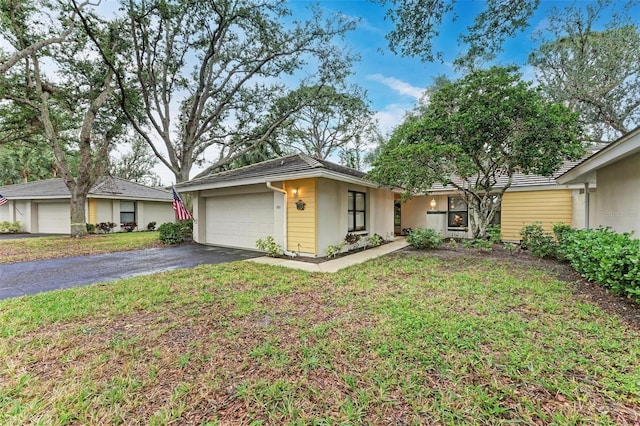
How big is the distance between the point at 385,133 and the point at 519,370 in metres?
24.9

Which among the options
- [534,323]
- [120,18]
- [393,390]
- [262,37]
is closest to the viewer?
[393,390]

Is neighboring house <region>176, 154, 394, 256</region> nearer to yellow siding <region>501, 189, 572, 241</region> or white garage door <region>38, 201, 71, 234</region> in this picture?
yellow siding <region>501, 189, 572, 241</region>

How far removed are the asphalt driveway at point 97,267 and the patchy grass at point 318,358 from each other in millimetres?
1165

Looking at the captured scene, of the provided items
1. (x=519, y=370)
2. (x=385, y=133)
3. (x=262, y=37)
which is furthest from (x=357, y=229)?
(x=385, y=133)

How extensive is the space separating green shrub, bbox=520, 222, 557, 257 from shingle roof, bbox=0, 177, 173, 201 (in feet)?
66.4

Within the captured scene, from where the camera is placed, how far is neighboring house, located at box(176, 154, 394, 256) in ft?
26.1

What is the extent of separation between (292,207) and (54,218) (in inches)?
739

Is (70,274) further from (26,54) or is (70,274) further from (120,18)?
(120,18)

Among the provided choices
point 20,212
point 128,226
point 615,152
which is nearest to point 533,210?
point 615,152

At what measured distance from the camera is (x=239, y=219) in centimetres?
1017

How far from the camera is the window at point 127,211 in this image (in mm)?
17812

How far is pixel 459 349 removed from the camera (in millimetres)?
2775

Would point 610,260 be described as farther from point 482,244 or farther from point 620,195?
point 482,244

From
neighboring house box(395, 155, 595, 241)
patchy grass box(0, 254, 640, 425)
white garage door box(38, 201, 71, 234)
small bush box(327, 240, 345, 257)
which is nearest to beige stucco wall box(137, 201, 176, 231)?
white garage door box(38, 201, 71, 234)
